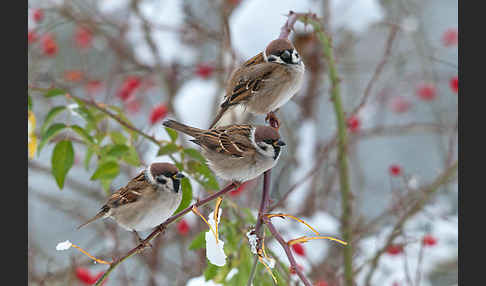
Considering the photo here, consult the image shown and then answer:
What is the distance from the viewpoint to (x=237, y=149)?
4.09ft

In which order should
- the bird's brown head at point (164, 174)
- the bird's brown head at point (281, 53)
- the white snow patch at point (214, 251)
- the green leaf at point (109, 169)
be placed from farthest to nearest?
1. the bird's brown head at point (281, 53)
2. the green leaf at point (109, 169)
3. the bird's brown head at point (164, 174)
4. the white snow patch at point (214, 251)

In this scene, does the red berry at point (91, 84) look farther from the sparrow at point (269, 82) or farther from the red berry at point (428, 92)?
the red berry at point (428, 92)

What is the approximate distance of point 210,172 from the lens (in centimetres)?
134

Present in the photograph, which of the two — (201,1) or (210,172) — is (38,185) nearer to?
(201,1)

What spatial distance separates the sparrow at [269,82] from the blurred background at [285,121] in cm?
31

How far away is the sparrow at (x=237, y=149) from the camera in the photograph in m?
1.16

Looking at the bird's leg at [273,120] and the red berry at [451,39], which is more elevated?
the red berry at [451,39]

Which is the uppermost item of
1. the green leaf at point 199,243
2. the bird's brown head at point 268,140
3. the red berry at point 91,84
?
the bird's brown head at point 268,140

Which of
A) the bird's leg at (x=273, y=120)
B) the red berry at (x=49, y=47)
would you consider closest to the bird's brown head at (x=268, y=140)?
the bird's leg at (x=273, y=120)

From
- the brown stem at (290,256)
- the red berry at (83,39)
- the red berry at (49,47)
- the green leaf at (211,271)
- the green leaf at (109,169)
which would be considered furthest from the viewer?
the red berry at (83,39)

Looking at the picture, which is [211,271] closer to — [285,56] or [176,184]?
[176,184]

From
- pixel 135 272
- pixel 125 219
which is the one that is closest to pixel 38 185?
pixel 135 272

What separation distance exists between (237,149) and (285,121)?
4.15ft

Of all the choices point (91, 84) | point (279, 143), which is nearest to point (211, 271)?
point (279, 143)
